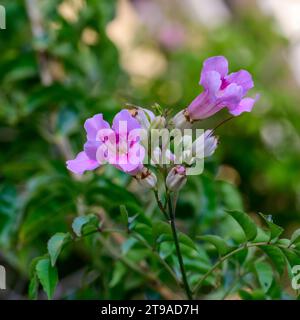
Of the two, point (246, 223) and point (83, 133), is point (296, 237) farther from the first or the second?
point (83, 133)

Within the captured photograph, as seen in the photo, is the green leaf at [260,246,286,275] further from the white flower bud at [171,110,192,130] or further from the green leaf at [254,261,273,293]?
the white flower bud at [171,110,192,130]

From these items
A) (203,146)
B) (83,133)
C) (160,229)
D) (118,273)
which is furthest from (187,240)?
(83,133)

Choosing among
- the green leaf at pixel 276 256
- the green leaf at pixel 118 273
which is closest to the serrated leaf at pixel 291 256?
the green leaf at pixel 276 256

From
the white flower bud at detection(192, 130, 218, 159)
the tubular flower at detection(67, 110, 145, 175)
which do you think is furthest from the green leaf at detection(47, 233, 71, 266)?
the white flower bud at detection(192, 130, 218, 159)

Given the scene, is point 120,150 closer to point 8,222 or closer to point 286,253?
point 286,253

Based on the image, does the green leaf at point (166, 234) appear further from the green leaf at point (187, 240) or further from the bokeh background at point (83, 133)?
the bokeh background at point (83, 133)
